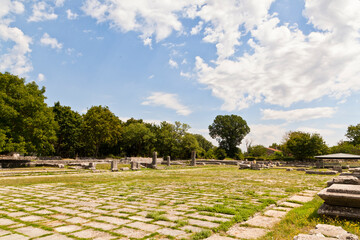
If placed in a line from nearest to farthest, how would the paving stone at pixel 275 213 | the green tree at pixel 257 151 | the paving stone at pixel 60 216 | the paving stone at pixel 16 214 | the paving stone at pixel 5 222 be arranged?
the paving stone at pixel 5 222
the paving stone at pixel 60 216
the paving stone at pixel 275 213
the paving stone at pixel 16 214
the green tree at pixel 257 151

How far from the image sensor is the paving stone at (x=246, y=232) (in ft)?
12.6

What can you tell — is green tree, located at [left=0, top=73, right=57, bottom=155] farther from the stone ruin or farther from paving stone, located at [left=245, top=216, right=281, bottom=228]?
the stone ruin

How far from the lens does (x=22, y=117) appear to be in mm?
27562

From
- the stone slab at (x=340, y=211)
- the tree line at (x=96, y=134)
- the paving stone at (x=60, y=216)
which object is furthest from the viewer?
the tree line at (x=96, y=134)

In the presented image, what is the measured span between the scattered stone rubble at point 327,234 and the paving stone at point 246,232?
0.89m

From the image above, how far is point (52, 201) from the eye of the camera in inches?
275

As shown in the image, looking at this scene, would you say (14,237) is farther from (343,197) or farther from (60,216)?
(343,197)

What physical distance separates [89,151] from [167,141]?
23201mm

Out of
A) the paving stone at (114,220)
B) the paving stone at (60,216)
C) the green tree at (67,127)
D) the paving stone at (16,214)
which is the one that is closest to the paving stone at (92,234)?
the paving stone at (114,220)

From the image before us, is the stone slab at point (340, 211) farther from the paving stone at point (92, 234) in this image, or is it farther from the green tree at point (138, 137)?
the green tree at point (138, 137)

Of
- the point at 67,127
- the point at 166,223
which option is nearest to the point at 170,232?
the point at 166,223

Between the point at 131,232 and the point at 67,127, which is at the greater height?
Answer: the point at 67,127

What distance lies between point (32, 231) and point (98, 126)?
48676 mm

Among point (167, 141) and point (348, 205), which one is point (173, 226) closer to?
point (348, 205)
